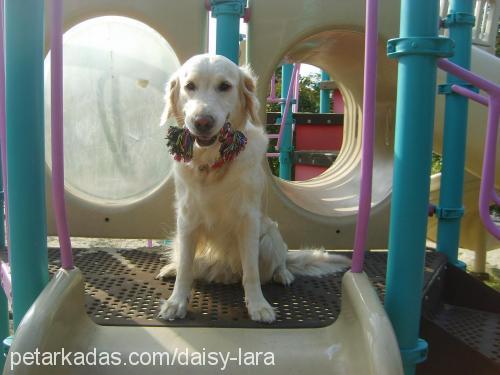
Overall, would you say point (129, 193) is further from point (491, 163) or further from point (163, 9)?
point (491, 163)

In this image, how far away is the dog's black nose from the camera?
5.65 ft

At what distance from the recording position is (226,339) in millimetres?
1670

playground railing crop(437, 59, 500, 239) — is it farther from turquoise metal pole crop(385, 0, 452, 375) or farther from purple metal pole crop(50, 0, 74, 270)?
purple metal pole crop(50, 0, 74, 270)

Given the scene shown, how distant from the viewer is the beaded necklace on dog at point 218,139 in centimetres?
185

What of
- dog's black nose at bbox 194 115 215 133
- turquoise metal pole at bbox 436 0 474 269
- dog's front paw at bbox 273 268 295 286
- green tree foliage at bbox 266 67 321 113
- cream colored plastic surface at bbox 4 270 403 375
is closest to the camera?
cream colored plastic surface at bbox 4 270 403 375

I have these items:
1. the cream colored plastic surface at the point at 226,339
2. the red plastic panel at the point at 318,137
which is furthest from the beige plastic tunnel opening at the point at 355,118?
the red plastic panel at the point at 318,137

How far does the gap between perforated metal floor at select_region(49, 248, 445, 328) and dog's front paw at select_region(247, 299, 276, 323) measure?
1.1 inches

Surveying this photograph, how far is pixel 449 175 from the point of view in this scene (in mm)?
2662

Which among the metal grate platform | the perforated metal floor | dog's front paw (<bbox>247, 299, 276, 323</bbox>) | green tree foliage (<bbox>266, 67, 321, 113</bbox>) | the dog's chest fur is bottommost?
the metal grate platform

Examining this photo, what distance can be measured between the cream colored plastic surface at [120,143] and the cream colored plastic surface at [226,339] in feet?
3.92

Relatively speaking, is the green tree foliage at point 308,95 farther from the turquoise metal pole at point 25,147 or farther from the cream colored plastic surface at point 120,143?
the turquoise metal pole at point 25,147

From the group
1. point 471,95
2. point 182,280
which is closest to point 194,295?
point 182,280

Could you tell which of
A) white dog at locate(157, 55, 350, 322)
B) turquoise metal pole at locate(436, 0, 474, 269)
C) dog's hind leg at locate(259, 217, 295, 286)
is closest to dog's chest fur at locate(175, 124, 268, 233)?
white dog at locate(157, 55, 350, 322)

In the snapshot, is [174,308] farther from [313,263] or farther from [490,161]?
[490,161]
